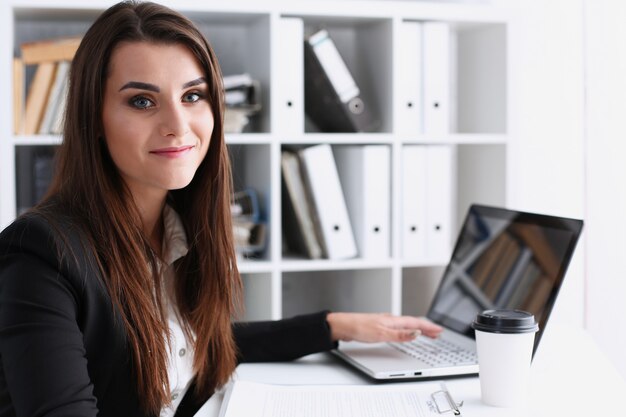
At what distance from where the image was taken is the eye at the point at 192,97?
1.31 meters

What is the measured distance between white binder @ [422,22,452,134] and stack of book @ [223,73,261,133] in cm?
50

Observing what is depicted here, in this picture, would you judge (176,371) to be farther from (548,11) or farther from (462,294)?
(548,11)

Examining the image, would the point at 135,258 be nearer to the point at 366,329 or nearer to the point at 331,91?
the point at 366,329

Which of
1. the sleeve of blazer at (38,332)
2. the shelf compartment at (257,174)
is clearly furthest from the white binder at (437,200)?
the sleeve of blazer at (38,332)

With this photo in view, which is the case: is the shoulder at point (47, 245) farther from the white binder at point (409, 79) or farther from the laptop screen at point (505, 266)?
the white binder at point (409, 79)

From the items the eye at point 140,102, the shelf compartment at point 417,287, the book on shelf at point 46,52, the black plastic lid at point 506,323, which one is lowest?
the shelf compartment at point 417,287

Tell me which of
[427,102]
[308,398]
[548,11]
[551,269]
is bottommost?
[308,398]

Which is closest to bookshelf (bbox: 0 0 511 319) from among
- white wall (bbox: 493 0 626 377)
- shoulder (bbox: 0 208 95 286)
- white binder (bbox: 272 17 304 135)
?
white binder (bbox: 272 17 304 135)

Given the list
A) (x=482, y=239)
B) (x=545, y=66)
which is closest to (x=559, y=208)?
(x=545, y=66)

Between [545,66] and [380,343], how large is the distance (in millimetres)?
1239

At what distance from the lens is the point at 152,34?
1260 millimetres

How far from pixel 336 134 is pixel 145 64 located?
1.06 metres

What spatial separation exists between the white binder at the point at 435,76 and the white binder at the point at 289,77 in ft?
1.24

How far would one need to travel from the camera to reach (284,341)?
1496 mm
